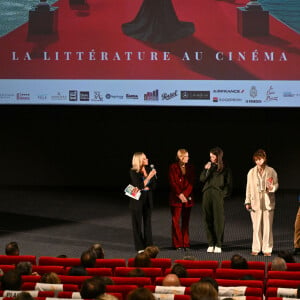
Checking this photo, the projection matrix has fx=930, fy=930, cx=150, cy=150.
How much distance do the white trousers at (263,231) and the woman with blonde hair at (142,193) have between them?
1.28 metres

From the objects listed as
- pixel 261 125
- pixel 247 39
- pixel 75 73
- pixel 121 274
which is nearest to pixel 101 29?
pixel 75 73

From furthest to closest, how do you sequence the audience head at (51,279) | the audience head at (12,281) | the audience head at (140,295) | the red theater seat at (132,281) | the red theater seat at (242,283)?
the red theater seat at (132,281)
the audience head at (51,279)
the red theater seat at (242,283)
the audience head at (12,281)
the audience head at (140,295)

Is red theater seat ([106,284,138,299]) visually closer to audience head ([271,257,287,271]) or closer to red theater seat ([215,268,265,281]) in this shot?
red theater seat ([215,268,265,281])

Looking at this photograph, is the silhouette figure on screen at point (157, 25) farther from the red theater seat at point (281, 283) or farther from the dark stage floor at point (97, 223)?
the red theater seat at point (281, 283)

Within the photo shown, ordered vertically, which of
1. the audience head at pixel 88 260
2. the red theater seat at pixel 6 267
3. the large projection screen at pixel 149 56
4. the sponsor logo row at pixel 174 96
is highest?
the large projection screen at pixel 149 56

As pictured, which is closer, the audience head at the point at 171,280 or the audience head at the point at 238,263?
the audience head at the point at 171,280

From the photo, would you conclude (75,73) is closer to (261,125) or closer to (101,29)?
(101,29)

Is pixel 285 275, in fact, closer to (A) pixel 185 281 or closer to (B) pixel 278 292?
(B) pixel 278 292

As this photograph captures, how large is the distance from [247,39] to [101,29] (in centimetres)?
229

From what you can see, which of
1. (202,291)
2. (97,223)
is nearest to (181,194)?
(97,223)

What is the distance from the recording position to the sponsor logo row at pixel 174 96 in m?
14.2

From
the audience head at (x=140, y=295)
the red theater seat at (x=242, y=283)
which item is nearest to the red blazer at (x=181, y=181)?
the red theater seat at (x=242, y=283)

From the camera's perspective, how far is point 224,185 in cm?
1143

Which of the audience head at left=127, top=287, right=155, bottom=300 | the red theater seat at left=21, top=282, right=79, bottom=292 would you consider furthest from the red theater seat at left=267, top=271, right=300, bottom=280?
the audience head at left=127, top=287, right=155, bottom=300
